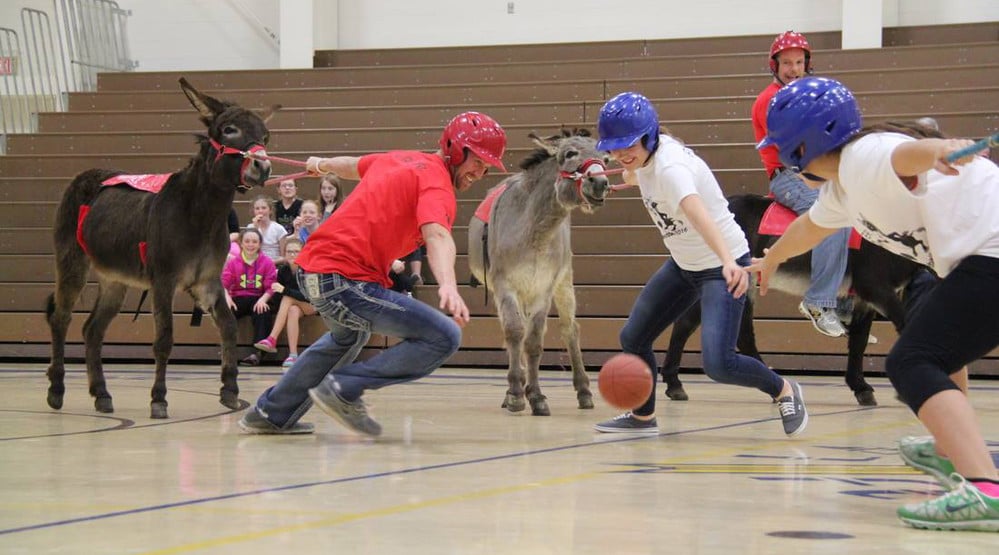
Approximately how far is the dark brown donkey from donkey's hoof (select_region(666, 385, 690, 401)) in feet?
9.43

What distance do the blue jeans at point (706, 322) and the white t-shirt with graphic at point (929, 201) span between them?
2139 millimetres

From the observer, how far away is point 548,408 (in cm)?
763

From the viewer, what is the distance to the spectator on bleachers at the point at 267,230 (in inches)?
493

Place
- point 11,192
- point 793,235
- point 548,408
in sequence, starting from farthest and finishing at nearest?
point 11,192
point 548,408
point 793,235

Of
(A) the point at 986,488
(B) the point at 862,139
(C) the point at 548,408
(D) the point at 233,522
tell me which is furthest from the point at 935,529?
(C) the point at 548,408

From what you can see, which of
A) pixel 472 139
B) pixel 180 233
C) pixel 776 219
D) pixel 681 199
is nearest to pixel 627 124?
pixel 681 199

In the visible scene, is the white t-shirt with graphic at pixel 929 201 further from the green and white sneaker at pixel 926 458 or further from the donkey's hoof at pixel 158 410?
the donkey's hoof at pixel 158 410

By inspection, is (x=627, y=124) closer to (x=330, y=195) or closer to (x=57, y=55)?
(x=330, y=195)

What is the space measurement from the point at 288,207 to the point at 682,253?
296 inches

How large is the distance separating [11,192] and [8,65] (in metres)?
3.20

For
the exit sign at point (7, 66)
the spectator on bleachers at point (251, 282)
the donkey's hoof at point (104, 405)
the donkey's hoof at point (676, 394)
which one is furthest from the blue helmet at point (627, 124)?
the exit sign at point (7, 66)

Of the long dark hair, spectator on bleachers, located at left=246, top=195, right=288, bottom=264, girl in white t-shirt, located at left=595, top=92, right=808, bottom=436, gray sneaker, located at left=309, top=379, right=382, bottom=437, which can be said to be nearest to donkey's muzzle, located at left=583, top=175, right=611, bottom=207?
girl in white t-shirt, located at left=595, top=92, right=808, bottom=436

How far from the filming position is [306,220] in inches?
482

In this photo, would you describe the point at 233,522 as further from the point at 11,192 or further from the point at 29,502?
the point at 11,192
